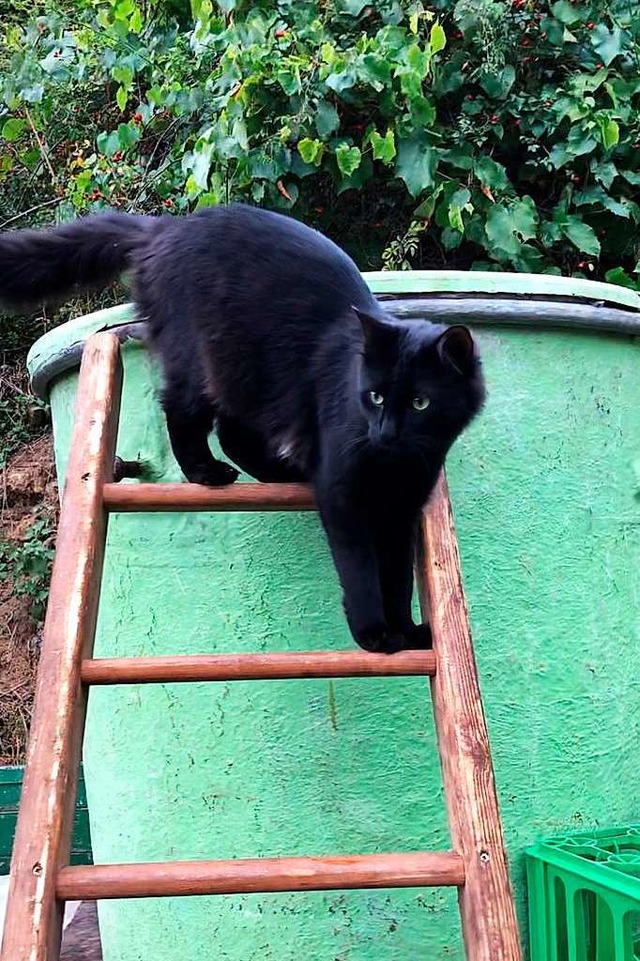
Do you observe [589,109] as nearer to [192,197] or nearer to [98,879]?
[192,197]

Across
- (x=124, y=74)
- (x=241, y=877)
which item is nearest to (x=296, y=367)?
(x=241, y=877)

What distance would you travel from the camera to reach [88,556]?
56.2 inches

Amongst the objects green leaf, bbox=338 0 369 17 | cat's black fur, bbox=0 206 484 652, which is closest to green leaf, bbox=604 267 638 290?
green leaf, bbox=338 0 369 17

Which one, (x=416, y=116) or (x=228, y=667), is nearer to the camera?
(x=228, y=667)

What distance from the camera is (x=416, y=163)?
2.50 m

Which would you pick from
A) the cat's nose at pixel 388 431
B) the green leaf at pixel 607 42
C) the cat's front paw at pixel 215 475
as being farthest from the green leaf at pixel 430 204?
the cat's nose at pixel 388 431

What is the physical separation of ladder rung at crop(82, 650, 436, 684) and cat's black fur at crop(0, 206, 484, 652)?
0.40 ft

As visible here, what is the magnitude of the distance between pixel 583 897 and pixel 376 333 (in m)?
0.98

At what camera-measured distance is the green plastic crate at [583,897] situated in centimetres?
145

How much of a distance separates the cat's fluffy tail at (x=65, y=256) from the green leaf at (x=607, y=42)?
135 centimetres

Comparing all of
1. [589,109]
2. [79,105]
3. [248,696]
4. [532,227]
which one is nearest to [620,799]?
[248,696]

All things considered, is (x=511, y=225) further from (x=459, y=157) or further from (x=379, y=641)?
(x=379, y=641)

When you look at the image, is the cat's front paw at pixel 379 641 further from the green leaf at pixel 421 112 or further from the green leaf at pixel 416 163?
the green leaf at pixel 421 112

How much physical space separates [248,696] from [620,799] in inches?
29.1
